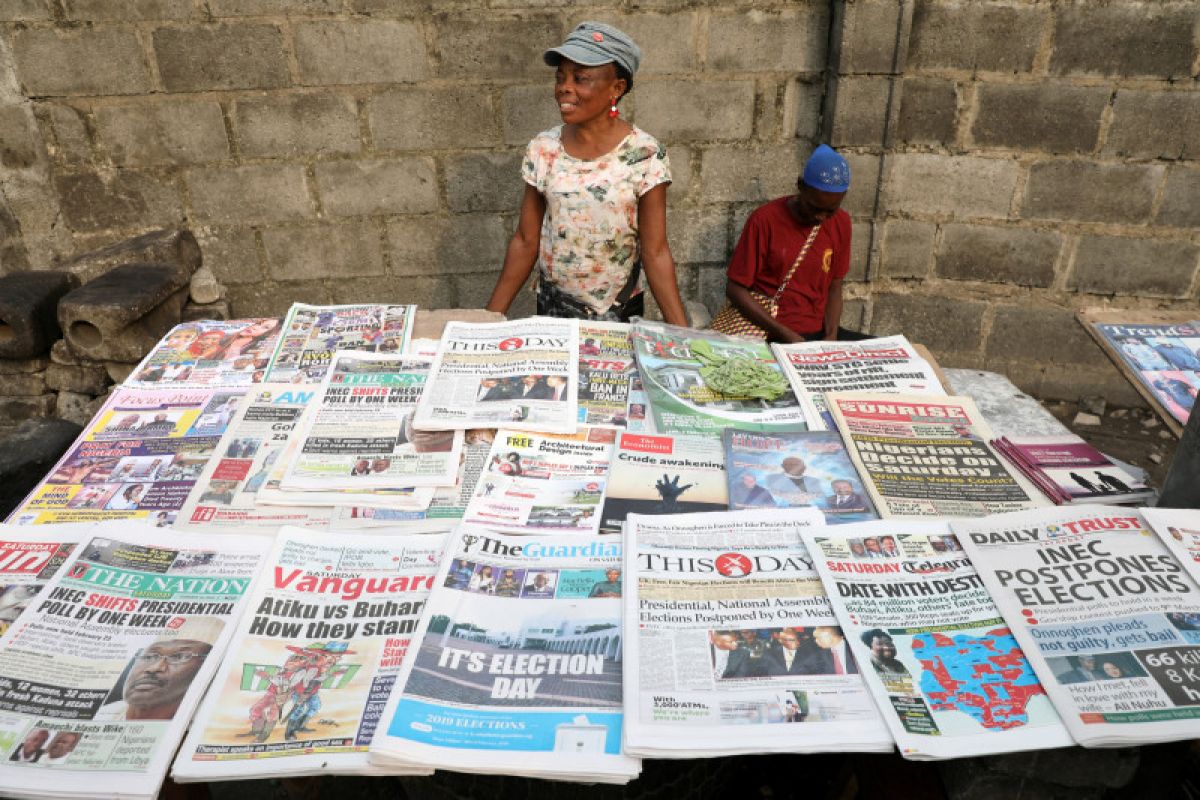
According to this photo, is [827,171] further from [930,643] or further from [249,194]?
[249,194]

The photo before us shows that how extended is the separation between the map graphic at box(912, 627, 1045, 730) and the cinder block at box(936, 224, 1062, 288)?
9.53ft

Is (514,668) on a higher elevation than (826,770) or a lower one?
higher

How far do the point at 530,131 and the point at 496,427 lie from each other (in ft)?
7.42

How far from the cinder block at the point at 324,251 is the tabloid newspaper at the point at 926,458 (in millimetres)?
2713

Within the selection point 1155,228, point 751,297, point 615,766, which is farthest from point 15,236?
point 1155,228

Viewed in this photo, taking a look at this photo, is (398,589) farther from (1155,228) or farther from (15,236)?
(1155,228)

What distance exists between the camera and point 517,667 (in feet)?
4.00

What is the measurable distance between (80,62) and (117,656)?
3288 millimetres

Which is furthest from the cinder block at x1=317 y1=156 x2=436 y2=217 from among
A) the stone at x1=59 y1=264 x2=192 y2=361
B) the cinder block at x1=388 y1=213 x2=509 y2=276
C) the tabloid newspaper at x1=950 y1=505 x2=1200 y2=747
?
the tabloid newspaper at x1=950 y1=505 x2=1200 y2=747

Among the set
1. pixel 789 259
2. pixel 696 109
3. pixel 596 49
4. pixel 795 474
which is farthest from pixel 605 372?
pixel 696 109

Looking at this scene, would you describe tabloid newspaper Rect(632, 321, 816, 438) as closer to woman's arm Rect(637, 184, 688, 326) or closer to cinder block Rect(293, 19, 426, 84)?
woman's arm Rect(637, 184, 688, 326)

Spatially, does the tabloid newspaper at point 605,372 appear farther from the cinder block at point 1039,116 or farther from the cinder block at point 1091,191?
the cinder block at point 1091,191

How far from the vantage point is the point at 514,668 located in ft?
3.99

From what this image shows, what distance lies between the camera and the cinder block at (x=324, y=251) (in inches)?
150
